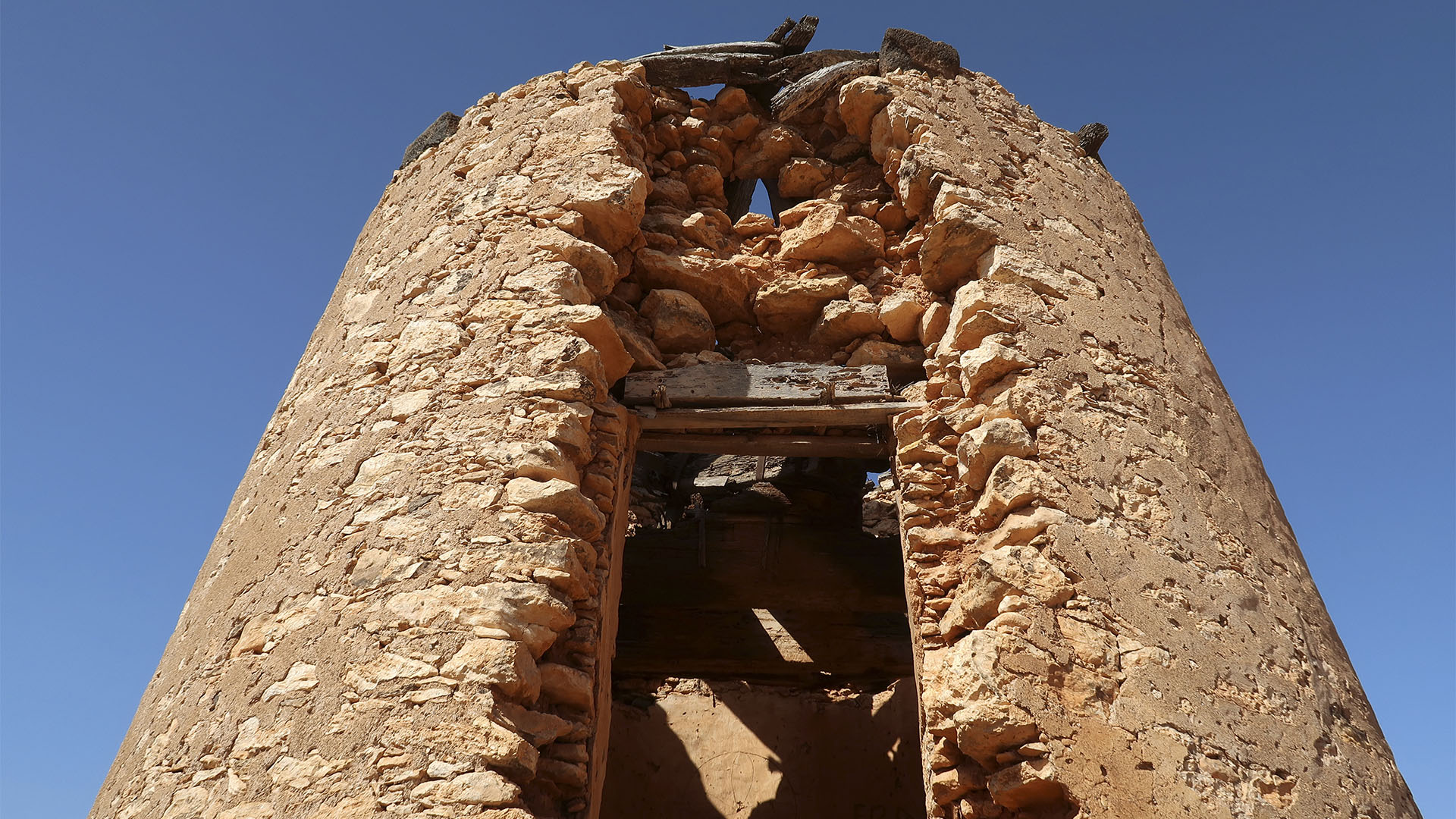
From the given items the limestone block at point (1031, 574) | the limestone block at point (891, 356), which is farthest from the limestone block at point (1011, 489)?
the limestone block at point (891, 356)

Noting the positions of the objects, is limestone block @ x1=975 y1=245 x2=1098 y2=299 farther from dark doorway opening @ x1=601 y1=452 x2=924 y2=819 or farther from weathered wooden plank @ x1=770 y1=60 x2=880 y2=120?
dark doorway opening @ x1=601 y1=452 x2=924 y2=819

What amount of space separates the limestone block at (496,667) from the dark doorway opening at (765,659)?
10.9 ft

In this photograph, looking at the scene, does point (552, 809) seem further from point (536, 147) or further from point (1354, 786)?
point (536, 147)

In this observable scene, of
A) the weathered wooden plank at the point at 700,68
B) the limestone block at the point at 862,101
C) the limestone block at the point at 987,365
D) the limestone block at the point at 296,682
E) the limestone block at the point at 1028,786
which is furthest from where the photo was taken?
the weathered wooden plank at the point at 700,68

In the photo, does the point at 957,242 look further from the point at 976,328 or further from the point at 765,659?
the point at 765,659

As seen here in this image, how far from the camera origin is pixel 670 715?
5.85 metres

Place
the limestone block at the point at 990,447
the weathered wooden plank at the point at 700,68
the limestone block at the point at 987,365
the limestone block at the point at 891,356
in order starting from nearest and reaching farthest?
the limestone block at the point at 990,447, the limestone block at the point at 987,365, the limestone block at the point at 891,356, the weathered wooden plank at the point at 700,68

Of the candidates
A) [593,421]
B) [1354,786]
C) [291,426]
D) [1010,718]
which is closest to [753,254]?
[593,421]

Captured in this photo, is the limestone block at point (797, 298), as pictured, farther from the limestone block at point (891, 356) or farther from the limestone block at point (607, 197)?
the limestone block at point (607, 197)

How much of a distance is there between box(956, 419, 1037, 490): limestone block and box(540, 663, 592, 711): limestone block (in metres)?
1.37

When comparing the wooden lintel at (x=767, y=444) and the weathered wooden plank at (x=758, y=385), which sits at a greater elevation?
the weathered wooden plank at (x=758, y=385)

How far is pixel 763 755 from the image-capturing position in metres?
5.66

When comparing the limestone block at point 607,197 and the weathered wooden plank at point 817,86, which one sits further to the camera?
the weathered wooden plank at point 817,86

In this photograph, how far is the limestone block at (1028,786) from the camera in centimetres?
246
